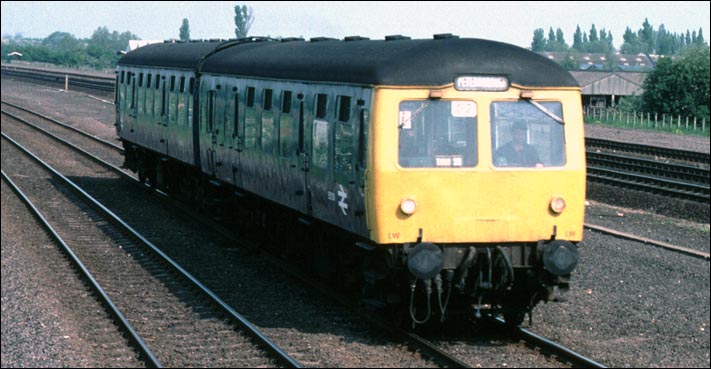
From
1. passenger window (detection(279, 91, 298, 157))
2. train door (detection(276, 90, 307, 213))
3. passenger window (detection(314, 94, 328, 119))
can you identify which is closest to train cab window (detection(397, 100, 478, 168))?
passenger window (detection(314, 94, 328, 119))

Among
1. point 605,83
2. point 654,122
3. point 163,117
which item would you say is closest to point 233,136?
point 163,117

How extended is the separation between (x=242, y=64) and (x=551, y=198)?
6.65 metres

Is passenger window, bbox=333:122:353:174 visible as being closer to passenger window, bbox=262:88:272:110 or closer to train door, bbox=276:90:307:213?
train door, bbox=276:90:307:213

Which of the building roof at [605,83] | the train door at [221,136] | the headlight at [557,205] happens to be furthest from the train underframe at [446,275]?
the building roof at [605,83]

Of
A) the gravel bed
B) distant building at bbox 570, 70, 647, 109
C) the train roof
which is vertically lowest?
the gravel bed

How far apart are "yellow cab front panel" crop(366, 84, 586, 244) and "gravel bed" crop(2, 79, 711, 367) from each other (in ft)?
3.95

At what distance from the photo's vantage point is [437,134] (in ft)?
36.9

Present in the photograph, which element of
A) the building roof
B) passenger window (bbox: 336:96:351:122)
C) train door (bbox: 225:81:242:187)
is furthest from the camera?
the building roof

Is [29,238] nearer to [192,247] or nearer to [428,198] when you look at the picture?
[192,247]

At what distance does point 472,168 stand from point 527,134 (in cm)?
71

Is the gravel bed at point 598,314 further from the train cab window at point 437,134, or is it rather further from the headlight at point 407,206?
the train cab window at point 437,134

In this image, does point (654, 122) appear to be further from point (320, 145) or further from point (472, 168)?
point (472, 168)

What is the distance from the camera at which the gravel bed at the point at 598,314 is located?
450 inches

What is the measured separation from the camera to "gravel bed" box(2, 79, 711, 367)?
11422mm
